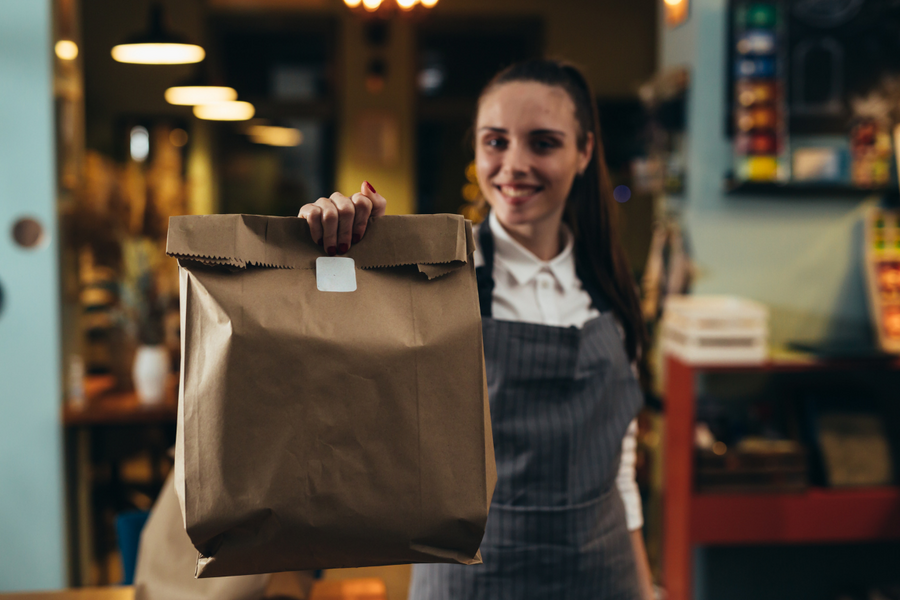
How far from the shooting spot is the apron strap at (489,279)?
3.90 feet

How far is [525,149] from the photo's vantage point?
114 centimetres

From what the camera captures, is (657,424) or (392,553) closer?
(392,553)

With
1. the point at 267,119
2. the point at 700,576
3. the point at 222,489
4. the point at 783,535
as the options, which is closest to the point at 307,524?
the point at 222,489

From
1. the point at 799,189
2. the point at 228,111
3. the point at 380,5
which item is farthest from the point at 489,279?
the point at 228,111

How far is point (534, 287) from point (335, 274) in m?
0.64

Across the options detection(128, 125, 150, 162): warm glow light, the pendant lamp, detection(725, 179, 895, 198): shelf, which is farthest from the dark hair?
detection(128, 125, 150, 162): warm glow light

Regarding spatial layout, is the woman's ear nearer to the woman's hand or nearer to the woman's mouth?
the woman's mouth

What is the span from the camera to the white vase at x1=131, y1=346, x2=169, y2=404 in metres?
2.89

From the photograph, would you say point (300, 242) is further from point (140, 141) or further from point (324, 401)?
point (140, 141)

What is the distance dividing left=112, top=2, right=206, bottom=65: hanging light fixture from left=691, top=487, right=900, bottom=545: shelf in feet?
8.07

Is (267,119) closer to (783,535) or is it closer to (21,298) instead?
(21,298)

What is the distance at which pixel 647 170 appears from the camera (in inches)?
123

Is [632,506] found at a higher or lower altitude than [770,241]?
lower

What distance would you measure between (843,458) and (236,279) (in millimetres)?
2549
